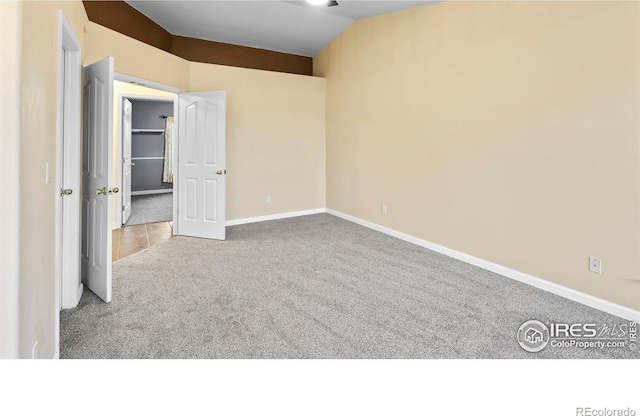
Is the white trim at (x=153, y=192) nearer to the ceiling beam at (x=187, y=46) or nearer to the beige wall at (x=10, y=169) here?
the ceiling beam at (x=187, y=46)

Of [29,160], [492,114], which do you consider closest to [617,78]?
[492,114]

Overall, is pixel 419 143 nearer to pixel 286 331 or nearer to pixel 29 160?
pixel 286 331

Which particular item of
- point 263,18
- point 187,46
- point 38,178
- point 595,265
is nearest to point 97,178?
point 38,178

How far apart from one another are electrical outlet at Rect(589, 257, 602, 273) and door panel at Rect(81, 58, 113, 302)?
3753 mm

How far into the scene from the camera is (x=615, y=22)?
98.1 inches

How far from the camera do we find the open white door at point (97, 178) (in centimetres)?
267

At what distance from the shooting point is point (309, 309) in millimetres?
2668

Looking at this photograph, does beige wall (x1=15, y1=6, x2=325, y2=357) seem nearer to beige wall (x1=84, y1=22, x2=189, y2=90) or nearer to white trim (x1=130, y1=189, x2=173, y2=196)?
Answer: beige wall (x1=84, y1=22, x2=189, y2=90)

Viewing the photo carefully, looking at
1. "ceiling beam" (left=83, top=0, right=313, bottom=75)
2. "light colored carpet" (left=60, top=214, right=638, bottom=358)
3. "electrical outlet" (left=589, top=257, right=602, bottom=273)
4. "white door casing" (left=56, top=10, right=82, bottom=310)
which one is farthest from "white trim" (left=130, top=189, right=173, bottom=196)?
"electrical outlet" (left=589, top=257, right=602, bottom=273)

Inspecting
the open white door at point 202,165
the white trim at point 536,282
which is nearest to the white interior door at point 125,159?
the open white door at point 202,165

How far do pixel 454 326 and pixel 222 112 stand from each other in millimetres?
3860

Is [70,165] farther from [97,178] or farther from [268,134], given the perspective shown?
[268,134]

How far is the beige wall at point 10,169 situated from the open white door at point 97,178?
1388 mm

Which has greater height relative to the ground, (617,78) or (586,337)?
(617,78)
